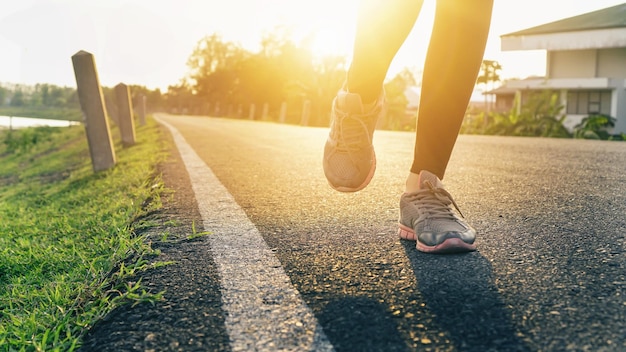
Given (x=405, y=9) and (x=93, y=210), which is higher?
(x=405, y=9)

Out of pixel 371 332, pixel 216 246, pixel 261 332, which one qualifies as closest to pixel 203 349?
pixel 261 332

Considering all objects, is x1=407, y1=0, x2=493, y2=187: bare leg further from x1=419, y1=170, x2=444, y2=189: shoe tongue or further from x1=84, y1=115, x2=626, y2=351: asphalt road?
x1=84, y1=115, x2=626, y2=351: asphalt road

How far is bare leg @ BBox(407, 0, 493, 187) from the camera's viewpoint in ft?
6.38

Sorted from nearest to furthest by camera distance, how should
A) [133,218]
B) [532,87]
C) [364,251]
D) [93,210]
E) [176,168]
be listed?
[364,251] → [133,218] → [93,210] → [176,168] → [532,87]

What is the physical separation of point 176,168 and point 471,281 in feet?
11.7

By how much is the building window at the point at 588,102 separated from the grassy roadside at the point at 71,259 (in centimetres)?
2776

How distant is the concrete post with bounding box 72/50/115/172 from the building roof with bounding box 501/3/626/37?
26.9m

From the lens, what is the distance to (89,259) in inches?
90.3

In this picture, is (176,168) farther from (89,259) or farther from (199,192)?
(89,259)

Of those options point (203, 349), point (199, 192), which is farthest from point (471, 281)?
point (199, 192)

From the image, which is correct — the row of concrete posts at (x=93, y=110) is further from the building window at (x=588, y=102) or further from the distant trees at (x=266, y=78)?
the building window at (x=588, y=102)

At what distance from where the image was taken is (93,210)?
3.81 metres

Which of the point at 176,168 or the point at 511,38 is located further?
the point at 511,38

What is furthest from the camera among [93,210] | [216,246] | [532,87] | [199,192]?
[532,87]
